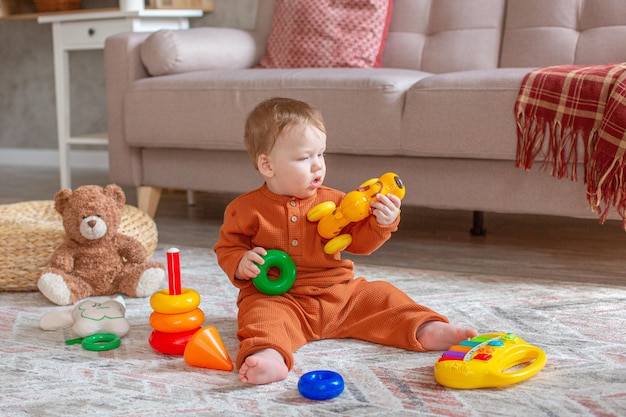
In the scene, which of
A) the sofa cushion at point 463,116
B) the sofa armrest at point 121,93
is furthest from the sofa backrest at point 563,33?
the sofa armrest at point 121,93

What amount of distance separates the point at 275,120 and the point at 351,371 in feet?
1.50

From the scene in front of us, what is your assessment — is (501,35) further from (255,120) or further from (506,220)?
(255,120)

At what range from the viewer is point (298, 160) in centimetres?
144

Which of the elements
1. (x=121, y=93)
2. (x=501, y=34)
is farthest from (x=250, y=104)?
(x=501, y=34)

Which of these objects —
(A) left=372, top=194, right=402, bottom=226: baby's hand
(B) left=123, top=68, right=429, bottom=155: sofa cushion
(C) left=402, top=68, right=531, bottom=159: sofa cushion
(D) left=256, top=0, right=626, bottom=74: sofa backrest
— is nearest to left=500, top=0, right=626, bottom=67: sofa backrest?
(D) left=256, top=0, right=626, bottom=74: sofa backrest

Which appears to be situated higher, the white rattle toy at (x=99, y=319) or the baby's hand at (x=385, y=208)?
the baby's hand at (x=385, y=208)

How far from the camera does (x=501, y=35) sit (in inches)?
105

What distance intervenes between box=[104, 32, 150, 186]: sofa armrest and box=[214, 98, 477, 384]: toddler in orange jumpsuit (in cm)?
116

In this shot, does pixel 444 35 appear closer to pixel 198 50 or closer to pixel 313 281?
pixel 198 50

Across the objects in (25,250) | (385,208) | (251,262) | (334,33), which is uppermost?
(334,33)

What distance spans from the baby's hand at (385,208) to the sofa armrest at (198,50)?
1367mm

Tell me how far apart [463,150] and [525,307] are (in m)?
0.50

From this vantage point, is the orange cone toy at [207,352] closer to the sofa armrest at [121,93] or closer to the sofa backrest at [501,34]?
the sofa armrest at [121,93]

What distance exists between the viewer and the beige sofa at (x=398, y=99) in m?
2.02
